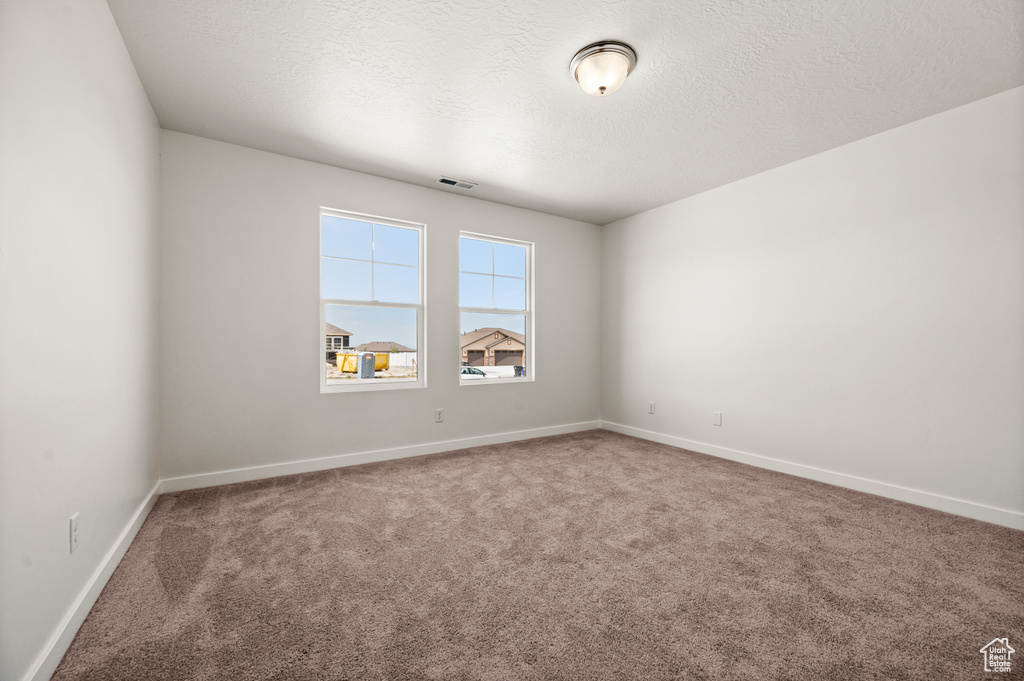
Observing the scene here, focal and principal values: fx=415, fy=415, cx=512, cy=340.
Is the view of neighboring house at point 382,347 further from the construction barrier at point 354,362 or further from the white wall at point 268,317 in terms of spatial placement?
the white wall at point 268,317

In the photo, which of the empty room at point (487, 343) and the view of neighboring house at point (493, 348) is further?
the view of neighboring house at point (493, 348)

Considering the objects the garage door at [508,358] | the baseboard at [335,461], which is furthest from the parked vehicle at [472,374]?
the baseboard at [335,461]

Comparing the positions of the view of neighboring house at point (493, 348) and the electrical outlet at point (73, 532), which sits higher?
the view of neighboring house at point (493, 348)

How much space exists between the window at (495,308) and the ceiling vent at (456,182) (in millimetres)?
490

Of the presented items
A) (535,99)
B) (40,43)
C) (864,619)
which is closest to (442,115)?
(535,99)

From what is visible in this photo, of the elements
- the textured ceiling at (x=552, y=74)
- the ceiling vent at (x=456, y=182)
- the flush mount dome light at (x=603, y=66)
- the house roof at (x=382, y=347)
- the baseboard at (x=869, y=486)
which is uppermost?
the ceiling vent at (x=456, y=182)

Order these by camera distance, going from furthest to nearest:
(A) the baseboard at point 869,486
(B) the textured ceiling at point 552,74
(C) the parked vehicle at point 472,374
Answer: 1. (C) the parked vehicle at point 472,374
2. (A) the baseboard at point 869,486
3. (B) the textured ceiling at point 552,74

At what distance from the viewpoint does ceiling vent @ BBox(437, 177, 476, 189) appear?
385 centimetres

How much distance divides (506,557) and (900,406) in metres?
2.89

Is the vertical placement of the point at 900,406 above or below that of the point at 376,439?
above

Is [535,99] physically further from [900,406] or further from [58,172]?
[900,406]

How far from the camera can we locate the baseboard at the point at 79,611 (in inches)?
50.5

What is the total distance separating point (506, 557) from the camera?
6.79 ft

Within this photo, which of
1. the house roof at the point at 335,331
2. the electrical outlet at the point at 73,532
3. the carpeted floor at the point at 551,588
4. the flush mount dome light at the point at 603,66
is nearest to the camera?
the carpeted floor at the point at 551,588
